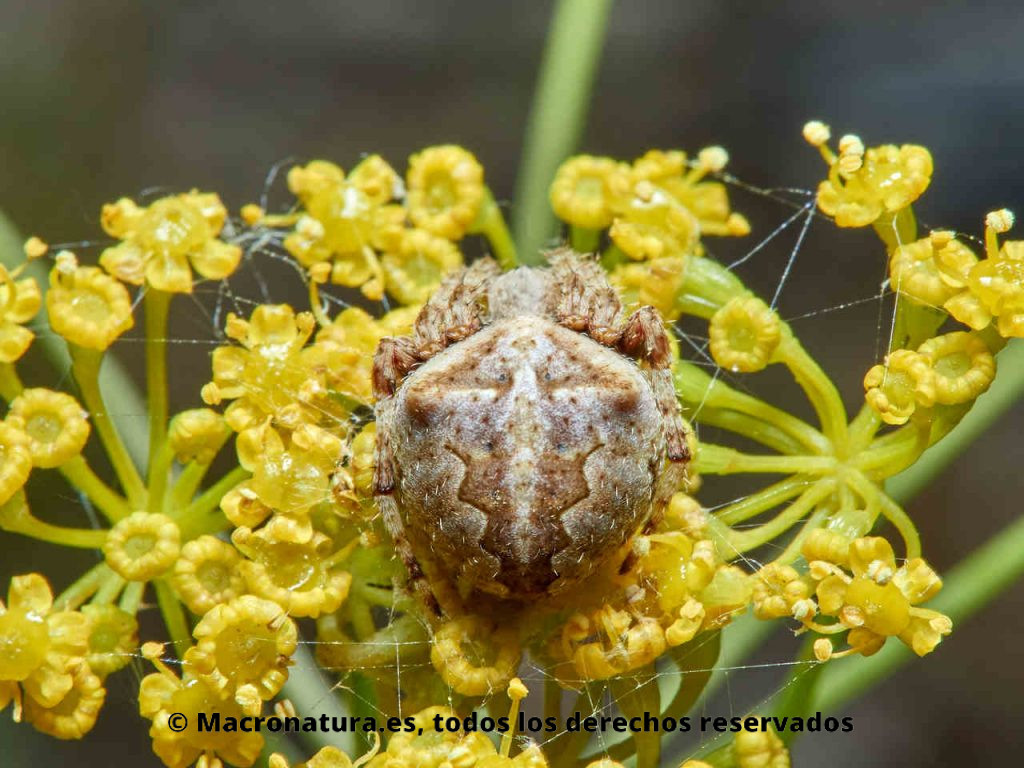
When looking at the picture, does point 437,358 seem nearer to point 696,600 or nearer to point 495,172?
point 696,600

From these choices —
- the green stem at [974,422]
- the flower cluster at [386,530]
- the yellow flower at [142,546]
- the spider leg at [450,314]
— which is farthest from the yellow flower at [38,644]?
the green stem at [974,422]

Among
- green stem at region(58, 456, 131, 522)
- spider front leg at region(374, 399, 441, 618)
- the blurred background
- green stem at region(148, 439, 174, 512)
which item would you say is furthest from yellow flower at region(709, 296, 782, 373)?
the blurred background

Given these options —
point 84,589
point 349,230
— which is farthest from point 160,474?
point 349,230

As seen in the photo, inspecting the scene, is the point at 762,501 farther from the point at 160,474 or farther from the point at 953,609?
the point at 160,474

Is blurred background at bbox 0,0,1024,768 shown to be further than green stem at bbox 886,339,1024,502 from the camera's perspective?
Yes

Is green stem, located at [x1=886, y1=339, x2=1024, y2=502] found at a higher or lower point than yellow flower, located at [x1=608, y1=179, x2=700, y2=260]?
lower

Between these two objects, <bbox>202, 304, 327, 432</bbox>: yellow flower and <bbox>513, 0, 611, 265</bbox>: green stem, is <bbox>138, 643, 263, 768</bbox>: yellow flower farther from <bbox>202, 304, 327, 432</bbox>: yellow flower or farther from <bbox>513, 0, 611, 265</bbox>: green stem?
<bbox>513, 0, 611, 265</bbox>: green stem

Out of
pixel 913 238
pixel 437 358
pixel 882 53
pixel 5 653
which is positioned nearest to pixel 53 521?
pixel 5 653

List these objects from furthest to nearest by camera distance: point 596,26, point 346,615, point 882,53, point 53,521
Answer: point 882,53 < point 53,521 < point 596,26 < point 346,615
